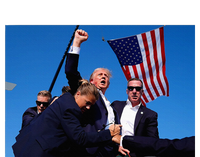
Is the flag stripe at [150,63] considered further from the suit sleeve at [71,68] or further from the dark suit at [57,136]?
the dark suit at [57,136]

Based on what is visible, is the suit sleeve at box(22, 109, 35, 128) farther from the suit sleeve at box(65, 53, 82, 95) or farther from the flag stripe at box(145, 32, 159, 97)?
the flag stripe at box(145, 32, 159, 97)

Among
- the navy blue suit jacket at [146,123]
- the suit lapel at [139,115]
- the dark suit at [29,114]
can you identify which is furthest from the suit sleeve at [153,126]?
the dark suit at [29,114]

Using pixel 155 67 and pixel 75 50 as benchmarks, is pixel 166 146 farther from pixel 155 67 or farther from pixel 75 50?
pixel 155 67

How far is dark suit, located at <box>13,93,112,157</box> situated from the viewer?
9.62 ft

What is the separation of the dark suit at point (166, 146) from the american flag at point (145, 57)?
6.54 metres

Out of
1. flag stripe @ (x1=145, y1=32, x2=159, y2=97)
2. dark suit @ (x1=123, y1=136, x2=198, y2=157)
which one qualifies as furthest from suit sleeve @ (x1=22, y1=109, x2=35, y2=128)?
flag stripe @ (x1=145, y1=32, x2=159, y2=97)

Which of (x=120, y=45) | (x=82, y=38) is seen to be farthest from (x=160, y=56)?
(x=82, y=38)

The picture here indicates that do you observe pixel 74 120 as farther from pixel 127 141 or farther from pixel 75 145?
pixel 127 141

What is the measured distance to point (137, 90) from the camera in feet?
17.0

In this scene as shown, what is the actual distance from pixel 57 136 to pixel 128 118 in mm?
2083

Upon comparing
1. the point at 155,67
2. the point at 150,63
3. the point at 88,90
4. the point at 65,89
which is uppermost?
the point at 150,63

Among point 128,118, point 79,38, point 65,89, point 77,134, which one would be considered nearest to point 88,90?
point 77,134

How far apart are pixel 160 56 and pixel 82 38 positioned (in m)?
6.12

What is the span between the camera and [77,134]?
3.01 m
